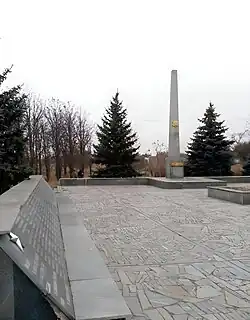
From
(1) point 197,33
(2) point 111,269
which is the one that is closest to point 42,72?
(1) point 197,33

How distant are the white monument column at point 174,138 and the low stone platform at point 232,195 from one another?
563 centimetres

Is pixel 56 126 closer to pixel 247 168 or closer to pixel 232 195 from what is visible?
pixel 247 168

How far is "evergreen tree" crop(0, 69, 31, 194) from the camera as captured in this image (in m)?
9.34

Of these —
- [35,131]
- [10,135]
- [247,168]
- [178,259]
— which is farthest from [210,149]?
[178,259]

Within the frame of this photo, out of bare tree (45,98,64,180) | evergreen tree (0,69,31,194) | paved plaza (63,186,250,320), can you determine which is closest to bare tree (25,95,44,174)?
bare tree (45,98,64,180)

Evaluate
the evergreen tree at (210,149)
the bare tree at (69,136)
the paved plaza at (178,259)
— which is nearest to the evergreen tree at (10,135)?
the paved plaza at (178,259)

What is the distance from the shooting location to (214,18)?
35.1 feet

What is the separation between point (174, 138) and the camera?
1716 centimetres

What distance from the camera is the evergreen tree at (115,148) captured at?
2030cm

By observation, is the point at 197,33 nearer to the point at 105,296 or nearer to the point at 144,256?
the point at 144,256

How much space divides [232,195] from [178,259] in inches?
239

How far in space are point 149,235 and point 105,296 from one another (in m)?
2.84

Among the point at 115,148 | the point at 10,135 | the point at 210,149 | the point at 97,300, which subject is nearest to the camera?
the point at 97,300

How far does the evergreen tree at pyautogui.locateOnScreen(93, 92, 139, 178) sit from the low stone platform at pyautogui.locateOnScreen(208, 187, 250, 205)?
9.34 metres
